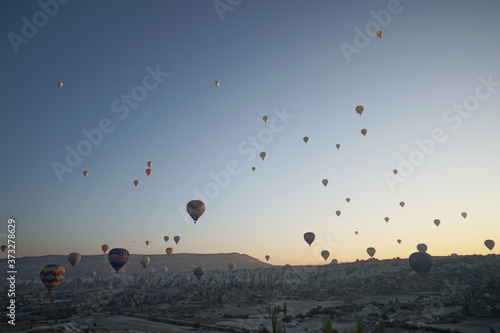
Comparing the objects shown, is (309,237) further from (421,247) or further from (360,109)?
(421,247)

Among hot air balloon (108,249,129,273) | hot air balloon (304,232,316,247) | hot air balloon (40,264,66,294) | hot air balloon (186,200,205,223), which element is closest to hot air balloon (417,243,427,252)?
hot air balloon (304,232,316,247)

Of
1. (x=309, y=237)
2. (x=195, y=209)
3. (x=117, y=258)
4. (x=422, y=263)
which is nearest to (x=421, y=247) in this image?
(x=309, y=237)

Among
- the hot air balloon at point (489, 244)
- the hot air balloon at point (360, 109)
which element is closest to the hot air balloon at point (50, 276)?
the hot air balloon at point (360, 109)

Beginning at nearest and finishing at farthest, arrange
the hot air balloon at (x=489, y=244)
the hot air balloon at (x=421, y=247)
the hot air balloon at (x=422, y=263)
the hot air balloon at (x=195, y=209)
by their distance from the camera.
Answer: the hot air balloon at (x=422, y=263)
the hot air balloon at (x=195, y=209)
the hot air balloon at (x=489, y=244)
the hot air balloon at (x=421, y=247)

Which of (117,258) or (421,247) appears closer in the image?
(117,258)

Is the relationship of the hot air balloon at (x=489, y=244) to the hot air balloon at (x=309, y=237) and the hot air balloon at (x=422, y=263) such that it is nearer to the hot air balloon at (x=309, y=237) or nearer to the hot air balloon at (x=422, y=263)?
the hot air balloon at (x=422, y=263)

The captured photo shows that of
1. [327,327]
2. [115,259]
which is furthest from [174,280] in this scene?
[327,327]

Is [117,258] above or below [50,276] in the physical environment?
above

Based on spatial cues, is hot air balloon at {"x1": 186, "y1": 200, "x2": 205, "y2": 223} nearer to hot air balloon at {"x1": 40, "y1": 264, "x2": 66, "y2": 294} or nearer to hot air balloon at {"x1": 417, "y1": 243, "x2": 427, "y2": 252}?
hot air balloon at {"x1": 40, "y1": 264, "x2": 66, "y2": 294}
